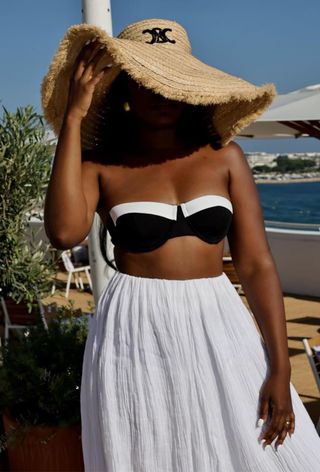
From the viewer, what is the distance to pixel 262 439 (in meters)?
2.04

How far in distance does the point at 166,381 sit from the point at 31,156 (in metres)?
3.39

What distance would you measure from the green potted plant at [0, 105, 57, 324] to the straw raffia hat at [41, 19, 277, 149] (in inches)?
109

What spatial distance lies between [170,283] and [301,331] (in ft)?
20.3

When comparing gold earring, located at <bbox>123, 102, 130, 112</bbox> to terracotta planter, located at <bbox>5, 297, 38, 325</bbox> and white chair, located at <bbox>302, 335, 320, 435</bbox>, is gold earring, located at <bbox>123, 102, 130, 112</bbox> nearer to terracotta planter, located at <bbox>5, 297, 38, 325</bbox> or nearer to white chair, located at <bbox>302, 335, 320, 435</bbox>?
white chair, located at <bbox>302, 335, 320, 435</bbox>

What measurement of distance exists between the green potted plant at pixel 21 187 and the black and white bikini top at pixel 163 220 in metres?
3.09

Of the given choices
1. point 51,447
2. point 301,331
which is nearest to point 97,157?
point 51,447

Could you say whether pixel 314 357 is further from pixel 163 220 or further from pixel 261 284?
pixel 163 220

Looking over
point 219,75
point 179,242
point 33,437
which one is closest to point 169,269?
point 179,242

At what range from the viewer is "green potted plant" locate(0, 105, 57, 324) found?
5.02 meters

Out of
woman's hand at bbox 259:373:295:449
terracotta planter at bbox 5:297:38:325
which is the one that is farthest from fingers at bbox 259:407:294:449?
terracotta planter at bbox 5:297:38:325

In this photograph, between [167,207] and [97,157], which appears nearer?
[167,207]

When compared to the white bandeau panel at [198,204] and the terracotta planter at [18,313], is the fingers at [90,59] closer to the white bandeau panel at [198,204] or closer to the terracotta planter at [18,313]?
the white bandeau panel at [198,204]

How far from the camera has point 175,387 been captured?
6.52 feet

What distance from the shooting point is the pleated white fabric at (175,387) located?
6.53 ft
